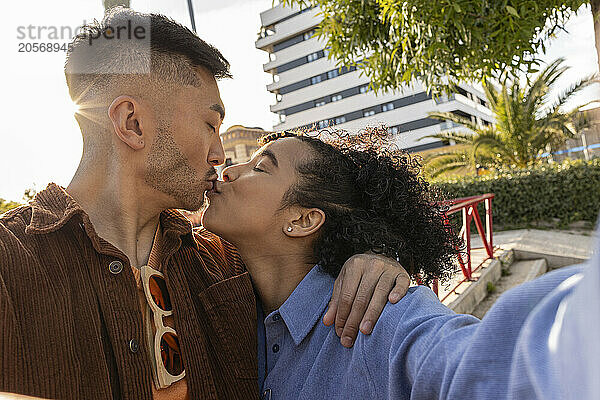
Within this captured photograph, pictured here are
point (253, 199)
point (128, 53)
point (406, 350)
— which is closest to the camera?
point (406, 350)

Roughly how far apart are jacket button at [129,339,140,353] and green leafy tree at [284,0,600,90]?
2834 millimetres

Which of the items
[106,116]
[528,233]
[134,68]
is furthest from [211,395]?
[528,233]

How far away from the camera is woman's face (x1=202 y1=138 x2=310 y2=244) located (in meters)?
2.05

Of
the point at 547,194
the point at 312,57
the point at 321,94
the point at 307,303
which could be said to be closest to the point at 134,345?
the point at 307,303

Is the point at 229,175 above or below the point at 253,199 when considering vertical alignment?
A: above

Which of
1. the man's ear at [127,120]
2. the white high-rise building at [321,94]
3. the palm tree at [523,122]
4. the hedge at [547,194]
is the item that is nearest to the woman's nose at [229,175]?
the man's ear at [127,120]

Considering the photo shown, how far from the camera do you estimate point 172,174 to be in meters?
2.26

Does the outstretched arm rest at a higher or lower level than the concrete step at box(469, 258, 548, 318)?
higher

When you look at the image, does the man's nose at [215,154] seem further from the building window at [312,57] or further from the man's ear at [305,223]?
the building window at [312,57]

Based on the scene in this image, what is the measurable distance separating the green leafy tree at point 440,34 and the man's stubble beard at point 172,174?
2140 mm

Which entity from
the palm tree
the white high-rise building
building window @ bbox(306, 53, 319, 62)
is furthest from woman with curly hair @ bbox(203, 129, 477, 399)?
building window @ bbox(306, 53, 319, 62)

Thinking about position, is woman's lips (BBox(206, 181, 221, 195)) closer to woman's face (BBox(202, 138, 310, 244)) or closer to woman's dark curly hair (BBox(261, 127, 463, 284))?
woman's face (BBox(202, 138, 310, 244))

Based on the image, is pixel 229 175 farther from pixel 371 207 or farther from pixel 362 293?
pixel 362 293

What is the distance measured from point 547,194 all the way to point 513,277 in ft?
22.0
